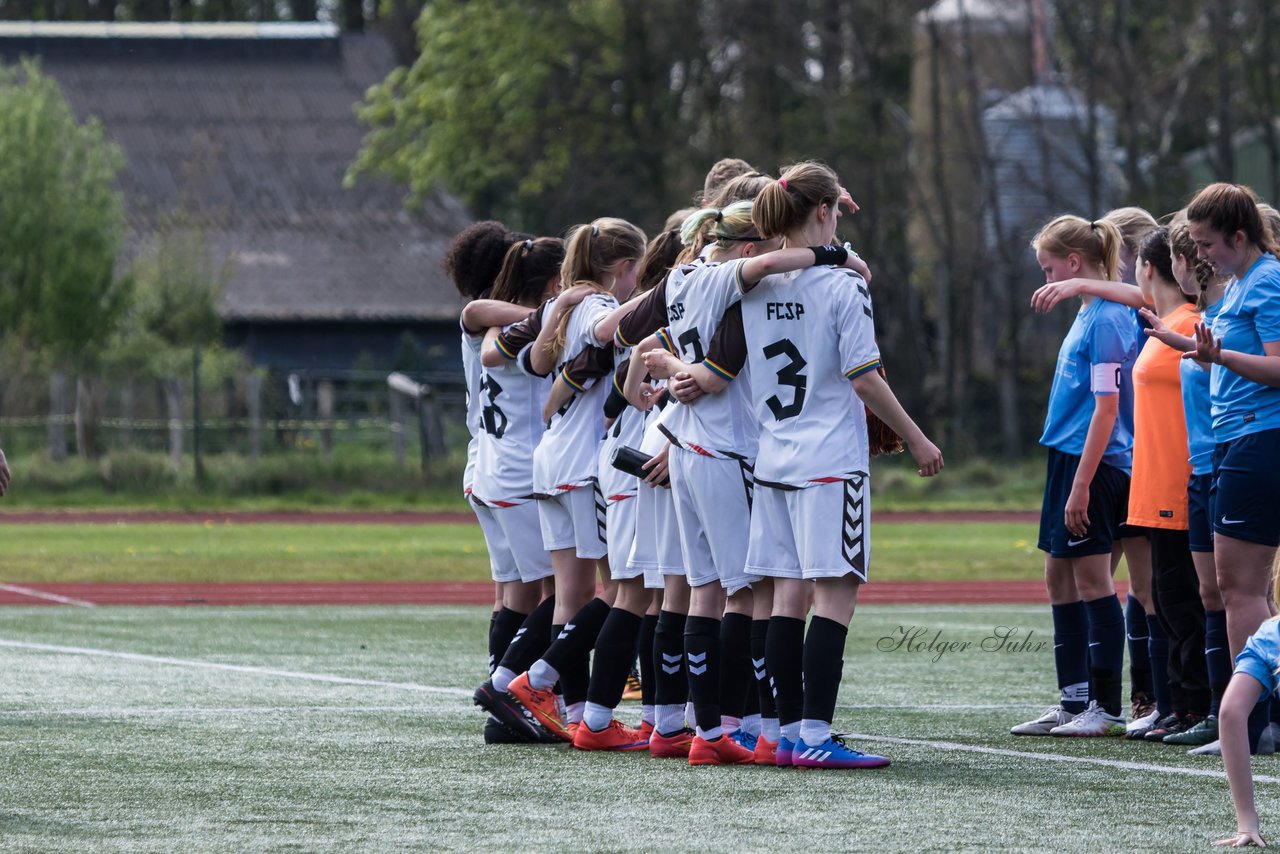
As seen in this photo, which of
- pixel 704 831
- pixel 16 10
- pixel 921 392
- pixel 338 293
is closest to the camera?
pixel 704 831

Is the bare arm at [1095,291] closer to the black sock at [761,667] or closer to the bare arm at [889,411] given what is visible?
the bare arm at [889,411]

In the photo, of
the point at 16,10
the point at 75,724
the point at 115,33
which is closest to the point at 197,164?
the point at 115,33

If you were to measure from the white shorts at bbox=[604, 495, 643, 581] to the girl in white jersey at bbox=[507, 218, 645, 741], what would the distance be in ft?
0.52

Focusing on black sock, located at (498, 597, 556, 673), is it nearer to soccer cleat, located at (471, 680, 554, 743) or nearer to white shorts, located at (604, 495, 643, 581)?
soccer cleat, located at (471, 680, 554, 743)

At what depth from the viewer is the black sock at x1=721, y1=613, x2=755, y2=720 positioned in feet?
20.5

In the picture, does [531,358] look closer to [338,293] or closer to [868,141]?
[868,141]

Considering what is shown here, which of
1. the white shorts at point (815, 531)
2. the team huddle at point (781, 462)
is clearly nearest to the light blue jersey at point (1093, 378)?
the team huddle at point (781, 462)

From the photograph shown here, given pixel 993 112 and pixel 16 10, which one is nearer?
pixel 993 112

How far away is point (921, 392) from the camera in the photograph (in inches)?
1250

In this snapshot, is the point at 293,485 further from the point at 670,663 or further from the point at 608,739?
the point at 670,663

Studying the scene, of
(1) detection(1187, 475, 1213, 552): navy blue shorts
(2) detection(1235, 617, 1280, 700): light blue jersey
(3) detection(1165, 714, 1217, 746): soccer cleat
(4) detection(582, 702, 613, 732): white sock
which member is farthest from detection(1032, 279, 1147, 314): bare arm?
(2) detection(1235, 617, 1280, 700): light blue jersey

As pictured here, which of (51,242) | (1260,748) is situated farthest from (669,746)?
(51,242)

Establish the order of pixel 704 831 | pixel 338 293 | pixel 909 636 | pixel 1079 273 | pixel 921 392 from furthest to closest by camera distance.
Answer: pixel 338 293, pixel 921 392, pixel 909 636, pixel 1079 273, pixel 704 831

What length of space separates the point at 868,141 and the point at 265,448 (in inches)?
464
